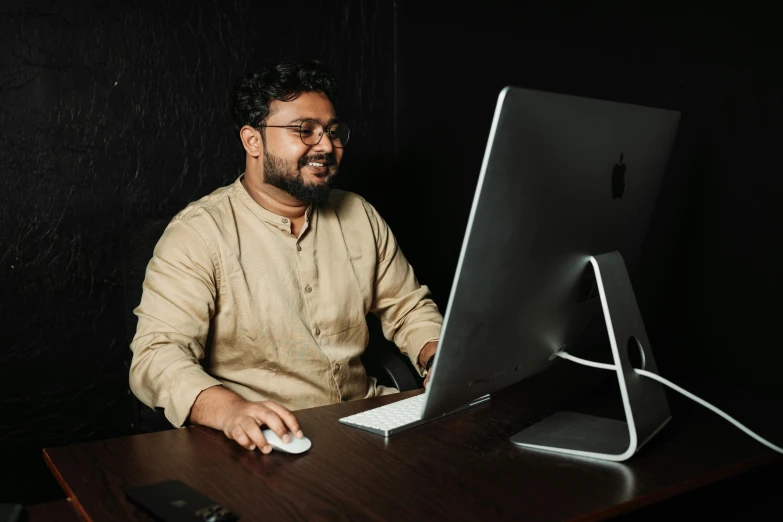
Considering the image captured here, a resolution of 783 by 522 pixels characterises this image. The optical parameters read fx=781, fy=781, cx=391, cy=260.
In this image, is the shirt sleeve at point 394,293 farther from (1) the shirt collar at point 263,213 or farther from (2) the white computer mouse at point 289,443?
(2) the white computer mouse at point 289,443

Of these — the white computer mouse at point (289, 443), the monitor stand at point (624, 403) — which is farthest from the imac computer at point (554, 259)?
the white computer mouse at point (289, 443)

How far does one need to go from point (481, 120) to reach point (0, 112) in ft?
4.89

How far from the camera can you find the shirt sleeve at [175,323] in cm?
156

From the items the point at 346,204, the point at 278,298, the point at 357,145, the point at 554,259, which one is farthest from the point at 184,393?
the point at 357,145

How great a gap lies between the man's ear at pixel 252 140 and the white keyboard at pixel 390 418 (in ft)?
2.94

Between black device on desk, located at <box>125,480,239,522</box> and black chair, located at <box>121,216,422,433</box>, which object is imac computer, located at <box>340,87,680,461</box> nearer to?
black device on desk, located at <box>125,480,239,522</box>

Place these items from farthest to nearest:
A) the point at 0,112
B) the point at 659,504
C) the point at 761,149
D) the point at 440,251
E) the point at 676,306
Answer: the point at 440,251, the point at 0,112, the point at 676,306, the point at 761,149, the point at 659,504

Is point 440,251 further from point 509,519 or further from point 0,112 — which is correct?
point 509,519

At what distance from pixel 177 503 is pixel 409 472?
1.15 ft

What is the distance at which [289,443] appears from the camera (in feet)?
4.18

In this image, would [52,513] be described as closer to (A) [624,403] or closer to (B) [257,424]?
(B) [257,424]

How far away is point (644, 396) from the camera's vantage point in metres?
1.33

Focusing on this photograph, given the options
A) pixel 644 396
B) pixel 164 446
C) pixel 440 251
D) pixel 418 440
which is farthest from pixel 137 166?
pixel 644 396

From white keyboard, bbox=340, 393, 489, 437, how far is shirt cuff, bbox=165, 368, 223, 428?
0.30 meters
